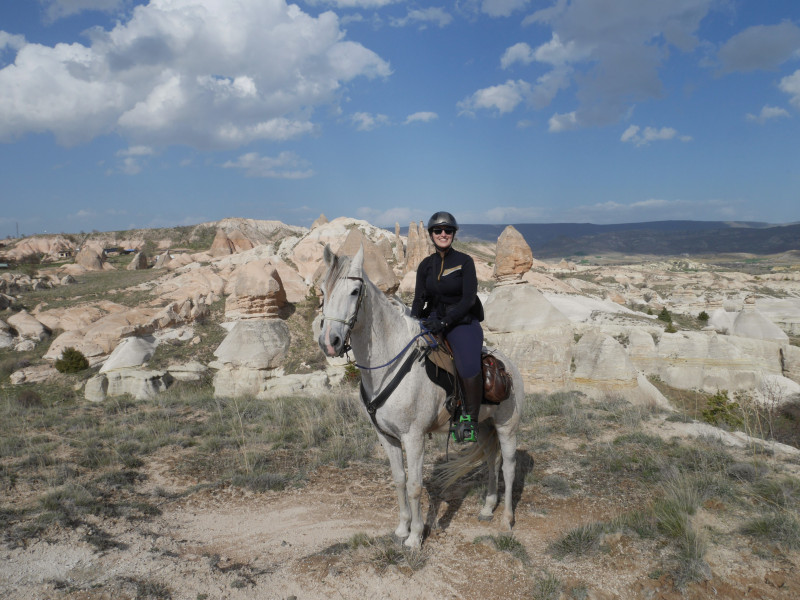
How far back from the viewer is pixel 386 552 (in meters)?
→ 3.88

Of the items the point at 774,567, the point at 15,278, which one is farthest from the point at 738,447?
the point at 15,278

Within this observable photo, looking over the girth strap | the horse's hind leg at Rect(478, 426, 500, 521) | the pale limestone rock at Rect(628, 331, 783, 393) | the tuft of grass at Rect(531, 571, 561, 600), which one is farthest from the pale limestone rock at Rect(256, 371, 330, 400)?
the pale limestone rock at Rect(628, 331, 783, 393)

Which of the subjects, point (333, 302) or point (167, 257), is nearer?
point (333, 302)

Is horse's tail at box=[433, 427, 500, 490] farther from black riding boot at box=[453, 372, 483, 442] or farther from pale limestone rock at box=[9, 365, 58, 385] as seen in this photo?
pale limestone rock at box=[9, 365, 58, 385]

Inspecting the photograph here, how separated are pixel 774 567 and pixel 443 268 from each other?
141 inches

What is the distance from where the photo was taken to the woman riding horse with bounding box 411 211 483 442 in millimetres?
3861

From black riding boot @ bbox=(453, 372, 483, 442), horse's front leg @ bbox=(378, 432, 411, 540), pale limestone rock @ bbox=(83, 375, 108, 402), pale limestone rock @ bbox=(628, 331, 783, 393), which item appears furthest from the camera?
pale limestone rock @ bbox=(628, 331, 783, 393)

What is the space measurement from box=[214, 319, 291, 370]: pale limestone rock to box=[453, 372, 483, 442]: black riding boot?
1123cm

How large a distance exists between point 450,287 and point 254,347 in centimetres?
1156

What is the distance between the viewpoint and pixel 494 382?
13.5 feet

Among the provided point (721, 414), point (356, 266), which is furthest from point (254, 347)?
point (721, 414)

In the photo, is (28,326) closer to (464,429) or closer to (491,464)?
(491,464)

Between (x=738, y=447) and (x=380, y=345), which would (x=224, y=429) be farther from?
(x=738, y=447)

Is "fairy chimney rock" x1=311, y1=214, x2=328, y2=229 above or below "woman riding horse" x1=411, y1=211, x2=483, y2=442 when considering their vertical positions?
above
